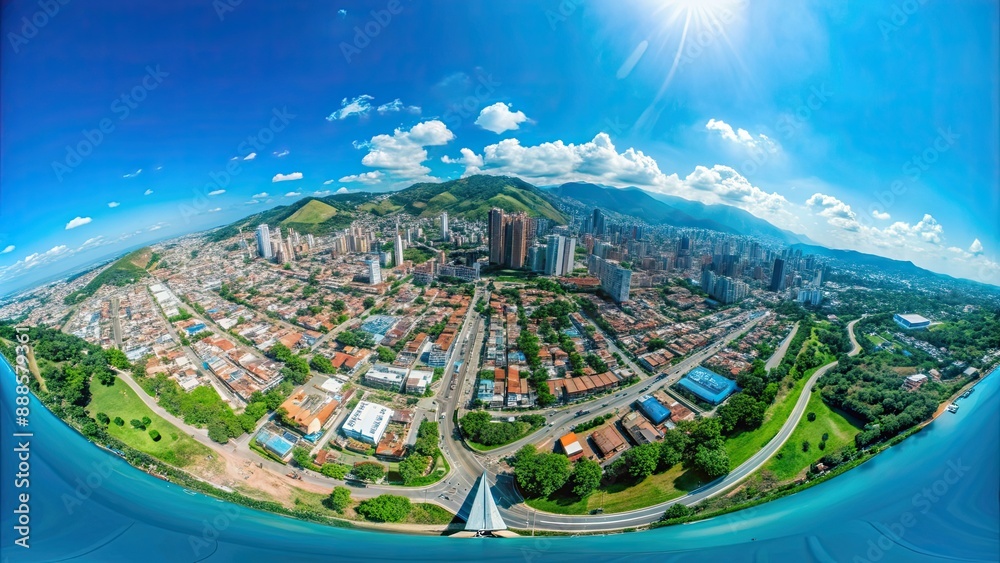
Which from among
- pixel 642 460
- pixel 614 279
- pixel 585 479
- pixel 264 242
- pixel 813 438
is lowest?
pixel 585 479

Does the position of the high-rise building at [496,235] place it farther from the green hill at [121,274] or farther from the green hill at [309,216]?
the green hill at [121,274]

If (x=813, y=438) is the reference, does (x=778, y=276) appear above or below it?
above

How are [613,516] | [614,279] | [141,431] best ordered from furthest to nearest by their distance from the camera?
1. [614,279]
2. [141,431]
3. [613,516]

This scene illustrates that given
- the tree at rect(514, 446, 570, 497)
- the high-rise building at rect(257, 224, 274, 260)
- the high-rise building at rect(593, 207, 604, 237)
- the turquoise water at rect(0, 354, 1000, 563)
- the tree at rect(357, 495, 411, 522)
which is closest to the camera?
the turquoise water at rect(0, 354, 1000, 563)

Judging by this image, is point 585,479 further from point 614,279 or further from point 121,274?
point 121,274

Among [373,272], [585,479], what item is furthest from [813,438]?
[373,272]

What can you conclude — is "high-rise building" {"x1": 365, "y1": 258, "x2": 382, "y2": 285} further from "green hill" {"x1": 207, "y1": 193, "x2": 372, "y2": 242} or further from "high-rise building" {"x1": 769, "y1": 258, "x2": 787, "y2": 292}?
"high-rise building" {"x1": 769, "y1": 258, "x2": 787, "y2": 292}

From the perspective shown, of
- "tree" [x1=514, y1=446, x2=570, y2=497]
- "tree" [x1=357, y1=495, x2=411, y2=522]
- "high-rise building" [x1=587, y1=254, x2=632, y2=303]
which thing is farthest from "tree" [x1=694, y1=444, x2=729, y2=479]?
"high-rise building" [x1=587, y1=254, x2=632, y2=303]
